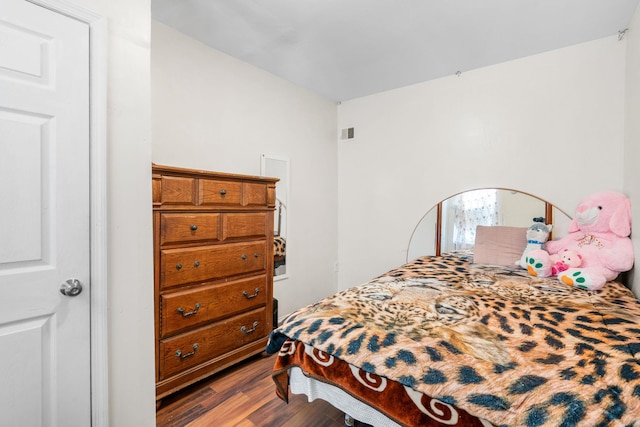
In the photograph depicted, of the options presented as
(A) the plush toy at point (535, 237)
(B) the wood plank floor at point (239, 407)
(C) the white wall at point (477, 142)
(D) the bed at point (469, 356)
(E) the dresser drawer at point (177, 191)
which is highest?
(C) the white wall at point (477, 142)

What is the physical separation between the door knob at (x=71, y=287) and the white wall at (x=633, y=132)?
3061 mm

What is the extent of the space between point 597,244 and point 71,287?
10.3 feet

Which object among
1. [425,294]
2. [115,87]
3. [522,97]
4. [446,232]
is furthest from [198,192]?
[522,97]

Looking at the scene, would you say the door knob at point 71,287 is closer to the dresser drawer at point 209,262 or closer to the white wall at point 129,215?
the white wall at point 129,215

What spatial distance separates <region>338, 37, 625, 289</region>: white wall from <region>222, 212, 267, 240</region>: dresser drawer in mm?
1608

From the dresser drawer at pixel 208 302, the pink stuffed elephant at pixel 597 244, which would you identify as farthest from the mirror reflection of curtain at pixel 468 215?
the dresser drawer at pixel 208 302

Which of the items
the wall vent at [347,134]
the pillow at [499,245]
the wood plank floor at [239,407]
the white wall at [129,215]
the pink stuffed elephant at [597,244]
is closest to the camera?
the white wall at [129,215]

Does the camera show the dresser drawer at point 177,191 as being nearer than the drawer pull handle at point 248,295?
Yes

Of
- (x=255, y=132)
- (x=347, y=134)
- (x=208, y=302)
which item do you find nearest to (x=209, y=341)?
(x=208, y=302)

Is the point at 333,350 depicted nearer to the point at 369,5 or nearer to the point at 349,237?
the point at 369,5

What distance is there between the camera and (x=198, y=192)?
1937 mm

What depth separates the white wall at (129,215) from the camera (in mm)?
1346

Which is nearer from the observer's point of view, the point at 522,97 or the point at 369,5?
the point at 369,5

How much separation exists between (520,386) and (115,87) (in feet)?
6.39
